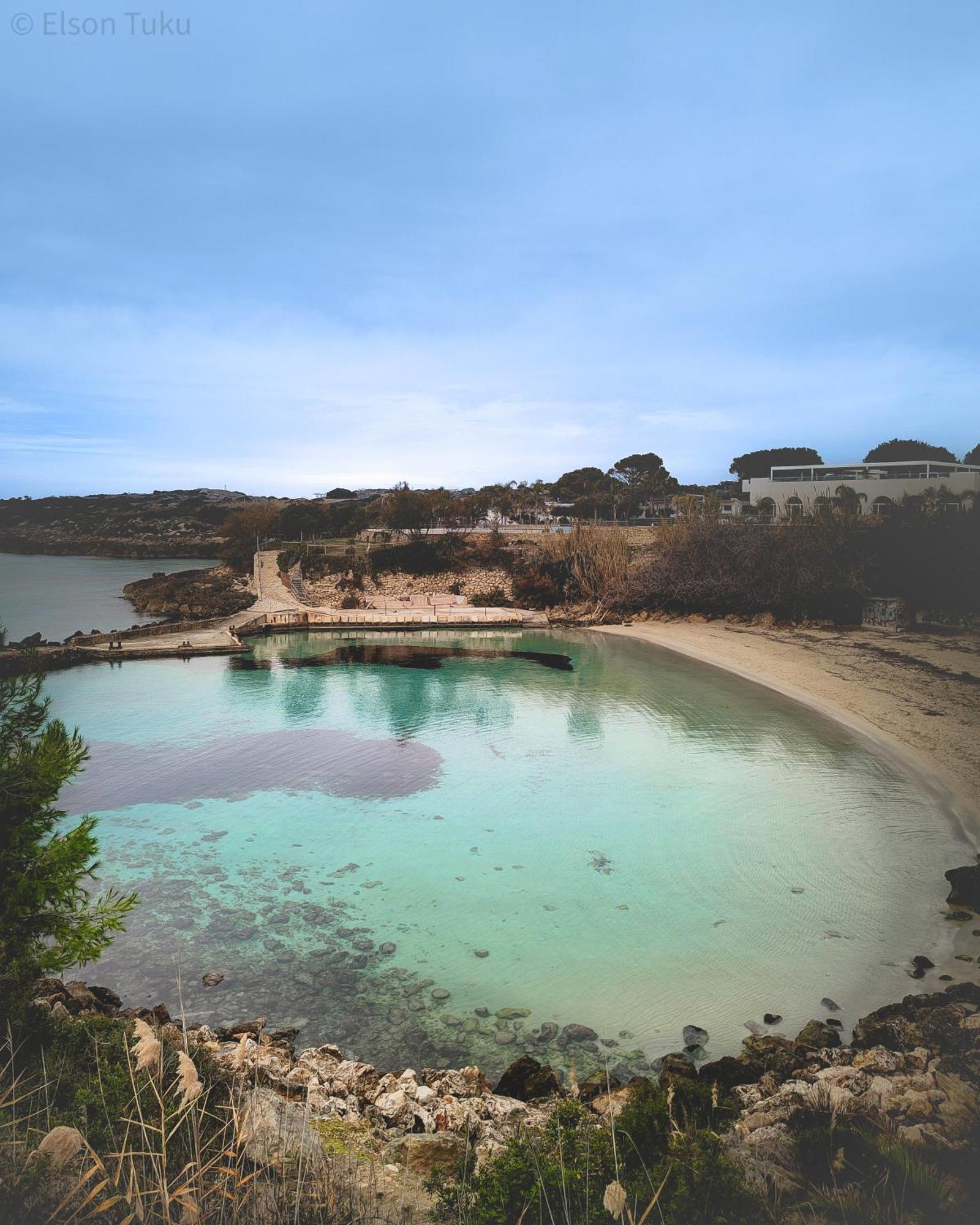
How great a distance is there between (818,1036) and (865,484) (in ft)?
125

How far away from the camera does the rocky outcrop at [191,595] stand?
30141 millimetres

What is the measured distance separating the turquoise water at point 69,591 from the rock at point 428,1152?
591 inches

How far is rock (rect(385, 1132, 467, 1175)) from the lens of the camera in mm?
3723

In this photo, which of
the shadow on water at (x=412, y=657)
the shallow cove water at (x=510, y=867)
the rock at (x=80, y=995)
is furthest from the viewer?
the shadow on water at (x=412, y=657)

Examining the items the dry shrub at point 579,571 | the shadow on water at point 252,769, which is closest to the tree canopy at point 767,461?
the dry shrub at point 579,571

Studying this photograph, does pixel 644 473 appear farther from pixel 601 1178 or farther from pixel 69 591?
pixel 601 1178

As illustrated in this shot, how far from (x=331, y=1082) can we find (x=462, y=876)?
395cm

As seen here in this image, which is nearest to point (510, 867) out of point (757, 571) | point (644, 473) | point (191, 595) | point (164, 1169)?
point (164, 1169)

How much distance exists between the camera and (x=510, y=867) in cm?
880

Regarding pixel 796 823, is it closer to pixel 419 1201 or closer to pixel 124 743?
pixel 419 1201

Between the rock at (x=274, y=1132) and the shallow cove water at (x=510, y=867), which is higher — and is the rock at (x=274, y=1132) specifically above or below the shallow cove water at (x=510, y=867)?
above

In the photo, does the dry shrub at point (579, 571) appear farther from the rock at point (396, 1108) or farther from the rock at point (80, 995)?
the rock at point (396, 1108)

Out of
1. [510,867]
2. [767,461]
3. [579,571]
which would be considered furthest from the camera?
[767,461]

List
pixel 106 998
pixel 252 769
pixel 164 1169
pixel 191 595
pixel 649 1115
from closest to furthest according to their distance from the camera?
pixel 164 1169
pixel 649 1115
pixel 106 998
pixel 252 769
pixel 191 595
